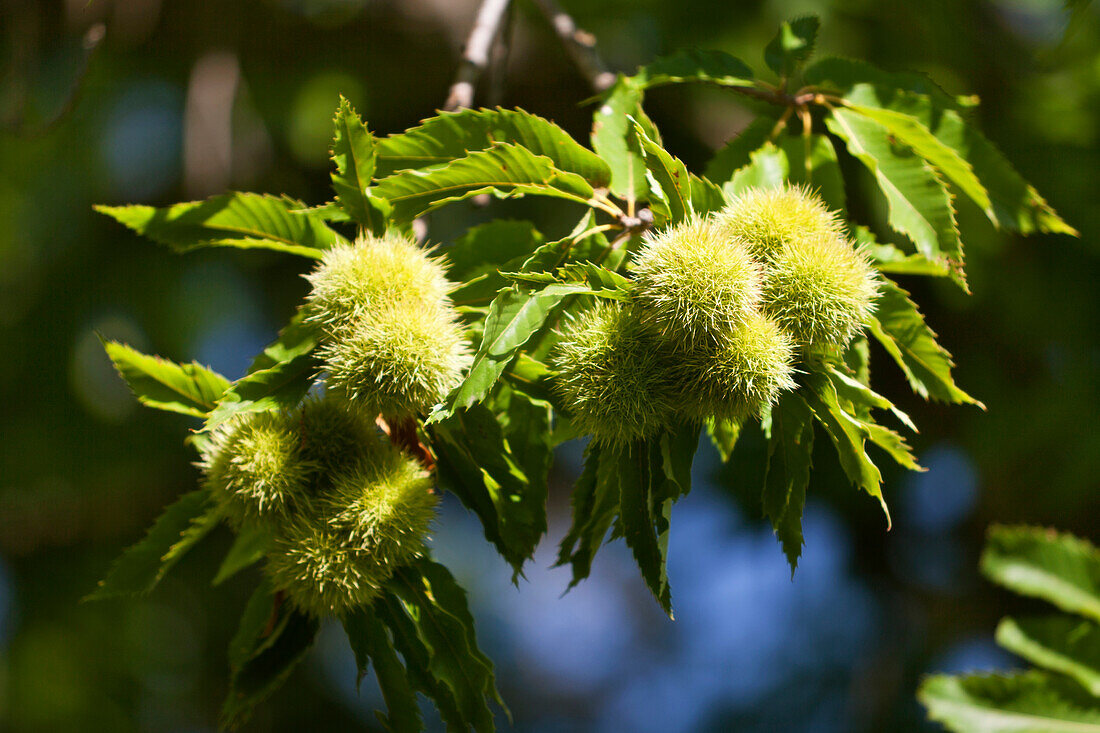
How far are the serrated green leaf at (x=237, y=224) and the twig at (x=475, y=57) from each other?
15.7 inches

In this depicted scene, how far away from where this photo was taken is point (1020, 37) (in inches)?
134

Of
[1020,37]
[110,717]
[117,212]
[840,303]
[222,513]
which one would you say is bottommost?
[110,717]

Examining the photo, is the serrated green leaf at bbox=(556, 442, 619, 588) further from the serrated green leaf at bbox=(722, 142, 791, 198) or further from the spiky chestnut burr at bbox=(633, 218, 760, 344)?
the serrated green leaf at bbox=(722, 142, 791, 198)

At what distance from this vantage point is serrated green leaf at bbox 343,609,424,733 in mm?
1292

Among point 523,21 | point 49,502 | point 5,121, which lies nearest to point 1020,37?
point 523,21

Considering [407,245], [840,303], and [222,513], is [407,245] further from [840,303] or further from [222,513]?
[840,303]

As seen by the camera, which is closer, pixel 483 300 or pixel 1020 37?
pixel 483 300

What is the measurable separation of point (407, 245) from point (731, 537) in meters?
2.62

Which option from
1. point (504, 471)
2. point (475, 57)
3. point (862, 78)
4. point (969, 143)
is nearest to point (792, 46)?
point (862, 78)

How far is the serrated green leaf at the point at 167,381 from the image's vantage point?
4.51 feet

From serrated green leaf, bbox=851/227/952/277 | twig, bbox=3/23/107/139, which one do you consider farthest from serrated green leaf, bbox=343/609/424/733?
twig, bbox=3/23/107/139

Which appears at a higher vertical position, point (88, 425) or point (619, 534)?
point (619, 534)

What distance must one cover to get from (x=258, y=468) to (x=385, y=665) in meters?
0.39

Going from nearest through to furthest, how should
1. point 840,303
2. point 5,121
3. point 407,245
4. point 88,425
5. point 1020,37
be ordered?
1. point 840,303
2. point 407,245
3. point 5,121
4. point 1020,37
5. point 88,425
